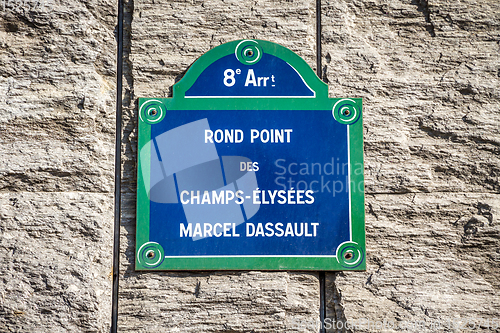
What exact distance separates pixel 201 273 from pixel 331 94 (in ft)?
3.75

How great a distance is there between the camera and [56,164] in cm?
206

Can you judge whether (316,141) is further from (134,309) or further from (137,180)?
(134,309)

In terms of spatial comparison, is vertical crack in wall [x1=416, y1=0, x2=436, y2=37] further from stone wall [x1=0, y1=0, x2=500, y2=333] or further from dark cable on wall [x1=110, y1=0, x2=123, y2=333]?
dark cable on wall [x1=110, y1=0, x2=123, y2=333]

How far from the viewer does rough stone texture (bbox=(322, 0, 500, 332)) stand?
200 centimetres

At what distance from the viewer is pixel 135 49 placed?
2.16 m

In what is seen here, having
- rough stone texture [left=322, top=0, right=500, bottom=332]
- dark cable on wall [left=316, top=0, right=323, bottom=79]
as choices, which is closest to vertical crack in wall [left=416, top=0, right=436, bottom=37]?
rough stone texture [left=322, top=0, right=500, bottom=332]

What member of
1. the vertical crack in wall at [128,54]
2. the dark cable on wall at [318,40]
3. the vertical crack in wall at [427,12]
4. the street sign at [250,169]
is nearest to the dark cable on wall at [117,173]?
the vertical crack in wall at [128,54]

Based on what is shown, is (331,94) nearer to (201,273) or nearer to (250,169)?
(250,169)

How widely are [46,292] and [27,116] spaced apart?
894mm

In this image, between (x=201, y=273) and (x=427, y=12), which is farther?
(x=427, y=12)

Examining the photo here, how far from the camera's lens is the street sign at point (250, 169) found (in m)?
2.02

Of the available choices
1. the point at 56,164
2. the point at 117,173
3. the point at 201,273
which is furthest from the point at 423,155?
the point at 56,164

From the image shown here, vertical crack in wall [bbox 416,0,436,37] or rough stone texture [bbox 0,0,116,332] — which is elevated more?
vertical crack in wall [bbox 416,0,436,37]

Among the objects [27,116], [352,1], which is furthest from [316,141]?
[27,116]
